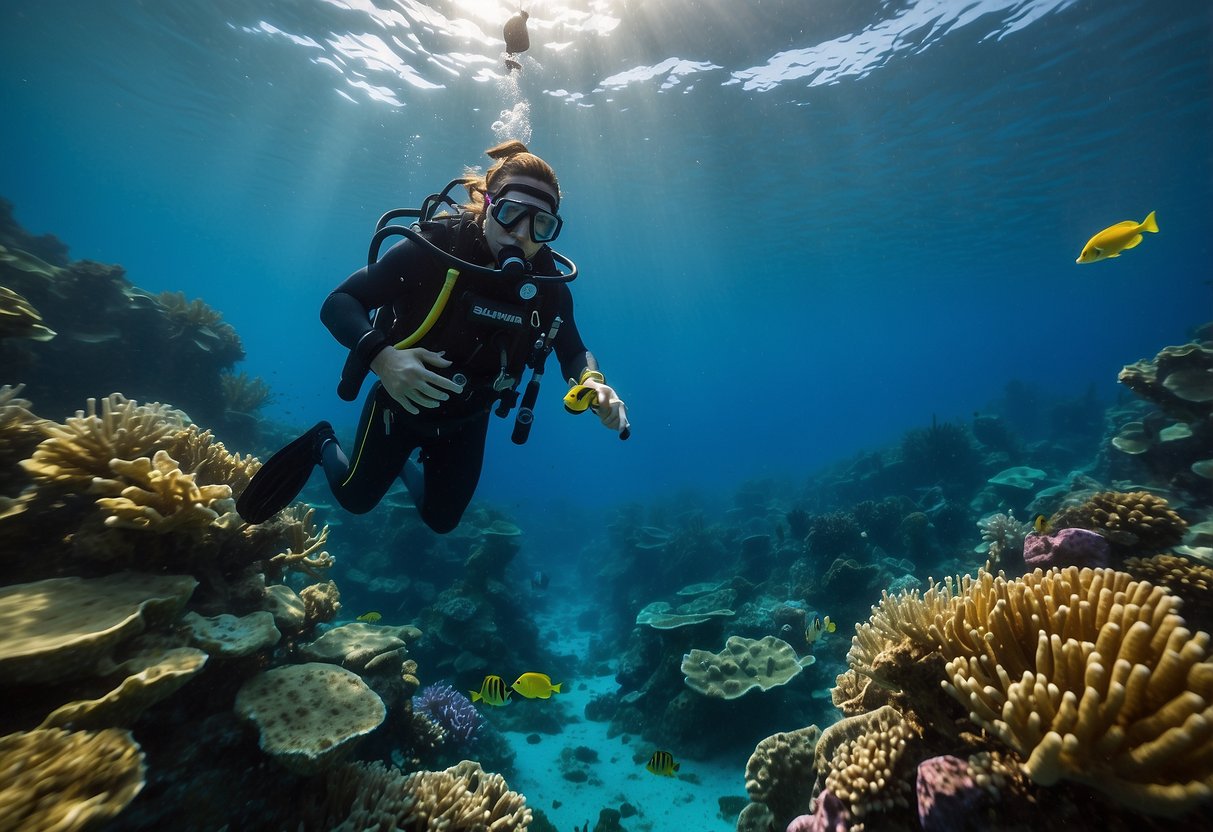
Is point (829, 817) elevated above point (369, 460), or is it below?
below

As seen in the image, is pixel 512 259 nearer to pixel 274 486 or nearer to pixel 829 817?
pixel 274 486

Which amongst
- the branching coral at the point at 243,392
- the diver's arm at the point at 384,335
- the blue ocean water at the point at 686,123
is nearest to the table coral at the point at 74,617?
the diver's arm at the point at 384,335

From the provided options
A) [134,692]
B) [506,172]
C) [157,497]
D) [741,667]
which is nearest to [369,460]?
[157,497]

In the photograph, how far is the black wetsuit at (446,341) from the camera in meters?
3.81

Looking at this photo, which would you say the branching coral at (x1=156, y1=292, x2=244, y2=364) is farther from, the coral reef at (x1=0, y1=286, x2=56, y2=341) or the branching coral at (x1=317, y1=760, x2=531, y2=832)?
the branching coral at (x1=317, y1=760, x2=531, y2=832)

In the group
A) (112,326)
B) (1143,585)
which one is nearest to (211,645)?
(1143,585)

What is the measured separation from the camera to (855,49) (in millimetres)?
15867

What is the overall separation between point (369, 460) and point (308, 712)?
2.14 metres

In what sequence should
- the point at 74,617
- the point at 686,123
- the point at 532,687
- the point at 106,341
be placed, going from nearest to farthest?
the point at 74,617 → the point at 532,687 → the point at 106,341 → the point at 686,123

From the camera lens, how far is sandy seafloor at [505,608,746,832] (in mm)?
6738

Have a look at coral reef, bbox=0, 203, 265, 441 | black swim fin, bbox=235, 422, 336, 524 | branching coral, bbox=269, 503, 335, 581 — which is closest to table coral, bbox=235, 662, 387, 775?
branching coral, bbox=269, 503, 335, 581

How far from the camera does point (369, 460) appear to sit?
15.7 ft

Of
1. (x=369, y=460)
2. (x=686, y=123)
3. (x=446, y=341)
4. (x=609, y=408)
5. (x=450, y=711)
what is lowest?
(x=450, y=711)

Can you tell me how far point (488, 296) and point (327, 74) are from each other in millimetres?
22264
